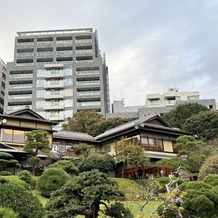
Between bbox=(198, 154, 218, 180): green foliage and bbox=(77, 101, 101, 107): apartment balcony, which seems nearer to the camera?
bbox=(198, 154, 218, 180): green foliage

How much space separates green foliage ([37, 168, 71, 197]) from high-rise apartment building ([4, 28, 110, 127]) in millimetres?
47615

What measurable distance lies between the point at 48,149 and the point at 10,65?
165 ft

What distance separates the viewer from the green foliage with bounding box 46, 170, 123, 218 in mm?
8131

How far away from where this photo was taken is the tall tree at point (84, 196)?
813cm

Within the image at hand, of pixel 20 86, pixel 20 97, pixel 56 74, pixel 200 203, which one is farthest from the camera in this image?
pixel 56 74

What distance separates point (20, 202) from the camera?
866 centimetres

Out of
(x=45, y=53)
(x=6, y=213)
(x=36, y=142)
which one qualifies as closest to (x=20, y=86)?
(x=45, y=53)

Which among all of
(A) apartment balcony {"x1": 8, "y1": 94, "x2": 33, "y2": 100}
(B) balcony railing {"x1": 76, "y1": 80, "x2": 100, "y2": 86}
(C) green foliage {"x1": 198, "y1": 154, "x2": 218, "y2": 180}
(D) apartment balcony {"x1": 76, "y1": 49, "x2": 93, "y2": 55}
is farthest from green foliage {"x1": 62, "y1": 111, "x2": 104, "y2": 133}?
(D) apartment balcony {"x1": 76, "y1": 49, "x2": 93, "y2": 55}

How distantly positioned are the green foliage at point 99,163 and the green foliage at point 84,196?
16745mm

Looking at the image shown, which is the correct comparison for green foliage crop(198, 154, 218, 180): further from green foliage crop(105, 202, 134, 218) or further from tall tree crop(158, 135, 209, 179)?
green foliage crop(105, 202, 134, 218)

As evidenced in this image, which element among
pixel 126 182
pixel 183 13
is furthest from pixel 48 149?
pixel 183 13

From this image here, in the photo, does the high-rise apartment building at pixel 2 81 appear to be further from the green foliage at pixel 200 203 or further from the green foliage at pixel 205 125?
the green foliage at pixel 200 203

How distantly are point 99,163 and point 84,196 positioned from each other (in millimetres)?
17863

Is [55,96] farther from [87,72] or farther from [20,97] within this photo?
[87,72]
